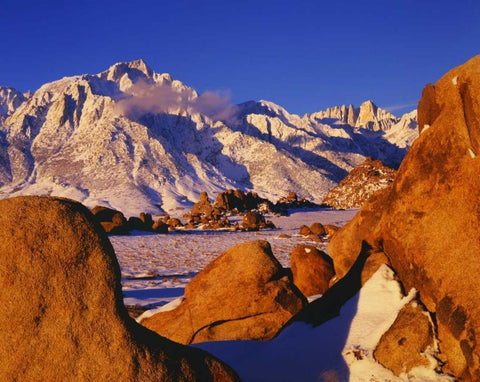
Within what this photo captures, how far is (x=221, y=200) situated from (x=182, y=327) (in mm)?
46422

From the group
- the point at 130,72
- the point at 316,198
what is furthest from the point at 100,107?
the point at 316,198

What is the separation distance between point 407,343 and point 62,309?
370 centimetres

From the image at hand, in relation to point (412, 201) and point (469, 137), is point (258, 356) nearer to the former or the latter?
point (412, 201)

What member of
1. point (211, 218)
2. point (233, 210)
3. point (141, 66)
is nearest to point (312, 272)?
point (211, 218)

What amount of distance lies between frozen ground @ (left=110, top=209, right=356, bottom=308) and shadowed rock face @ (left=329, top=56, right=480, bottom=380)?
24.7 feet

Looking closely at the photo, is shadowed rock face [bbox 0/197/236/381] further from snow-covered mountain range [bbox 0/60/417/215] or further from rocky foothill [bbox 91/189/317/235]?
snow-covered mountain range [bbox 0/60/417/215]

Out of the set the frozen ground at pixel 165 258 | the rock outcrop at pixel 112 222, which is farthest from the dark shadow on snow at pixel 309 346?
the rock outcrop at pixel 112 222

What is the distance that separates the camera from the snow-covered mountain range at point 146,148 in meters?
81.3

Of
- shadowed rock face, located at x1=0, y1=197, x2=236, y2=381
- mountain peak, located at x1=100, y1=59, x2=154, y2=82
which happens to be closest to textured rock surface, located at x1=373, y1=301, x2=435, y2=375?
shadowed rock face, located at x1=0, y1=197, x2=236, y2=381

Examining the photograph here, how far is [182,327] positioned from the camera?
24.5 feet

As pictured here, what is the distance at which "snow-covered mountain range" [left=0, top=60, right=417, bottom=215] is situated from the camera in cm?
8131

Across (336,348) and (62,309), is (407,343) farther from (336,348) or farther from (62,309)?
(62,309)

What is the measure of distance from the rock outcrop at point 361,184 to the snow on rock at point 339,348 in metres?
43.0

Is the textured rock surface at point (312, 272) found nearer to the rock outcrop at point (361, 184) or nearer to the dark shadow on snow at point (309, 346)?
the dark shadow on snow at point (309, 346)
